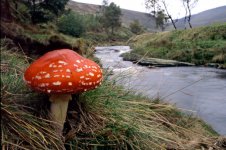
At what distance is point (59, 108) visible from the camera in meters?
2.29

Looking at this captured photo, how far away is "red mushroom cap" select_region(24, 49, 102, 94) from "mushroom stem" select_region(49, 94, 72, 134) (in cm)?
18

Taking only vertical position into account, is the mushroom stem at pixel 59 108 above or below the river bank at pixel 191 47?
above

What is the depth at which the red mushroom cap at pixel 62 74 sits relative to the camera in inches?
78.9

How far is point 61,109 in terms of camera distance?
229 centimetres

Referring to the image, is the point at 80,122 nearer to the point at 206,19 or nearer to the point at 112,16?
the point at 112,16

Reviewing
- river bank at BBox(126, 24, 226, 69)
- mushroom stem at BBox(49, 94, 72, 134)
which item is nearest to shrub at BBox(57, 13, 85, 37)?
river bank at BBox(126, 24, 226, 69)

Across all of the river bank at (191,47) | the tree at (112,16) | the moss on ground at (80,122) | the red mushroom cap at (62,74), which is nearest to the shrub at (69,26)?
the river bank at (191,47)

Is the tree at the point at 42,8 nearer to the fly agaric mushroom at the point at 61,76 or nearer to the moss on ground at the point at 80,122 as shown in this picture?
the moss on ground at the point at 80,122

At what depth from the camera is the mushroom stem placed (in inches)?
87.4

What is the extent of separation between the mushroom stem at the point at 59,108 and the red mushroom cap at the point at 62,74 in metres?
0.18

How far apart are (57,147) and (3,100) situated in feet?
1.55

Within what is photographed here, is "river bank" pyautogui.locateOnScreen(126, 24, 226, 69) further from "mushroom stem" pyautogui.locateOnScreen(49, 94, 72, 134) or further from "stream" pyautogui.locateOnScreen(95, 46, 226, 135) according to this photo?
"mushroom stem" pyautogui.locateOnScreen(49, 94, 72, 134)

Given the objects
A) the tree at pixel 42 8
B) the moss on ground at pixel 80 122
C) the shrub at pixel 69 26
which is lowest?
the moss on ground at pixel 80 122

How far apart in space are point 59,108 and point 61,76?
362 mm
